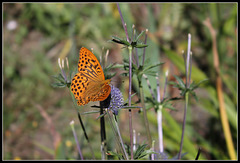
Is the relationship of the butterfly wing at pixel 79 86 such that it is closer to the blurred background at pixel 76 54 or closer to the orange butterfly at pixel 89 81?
the orange butterfly at pixel 89 81

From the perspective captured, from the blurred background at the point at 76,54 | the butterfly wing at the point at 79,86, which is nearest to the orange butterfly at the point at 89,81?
the butterfly wing at the point at 79,86

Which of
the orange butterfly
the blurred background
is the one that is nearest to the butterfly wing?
the orange butterfly

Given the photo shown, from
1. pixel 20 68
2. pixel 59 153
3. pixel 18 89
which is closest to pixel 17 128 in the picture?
pixel 18 89

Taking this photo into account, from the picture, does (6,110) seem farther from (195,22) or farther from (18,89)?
(195,22)

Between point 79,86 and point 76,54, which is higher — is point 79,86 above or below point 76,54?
below

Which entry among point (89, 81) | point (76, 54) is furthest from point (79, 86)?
point (76, 54)

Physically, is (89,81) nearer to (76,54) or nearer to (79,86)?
(79,86)
